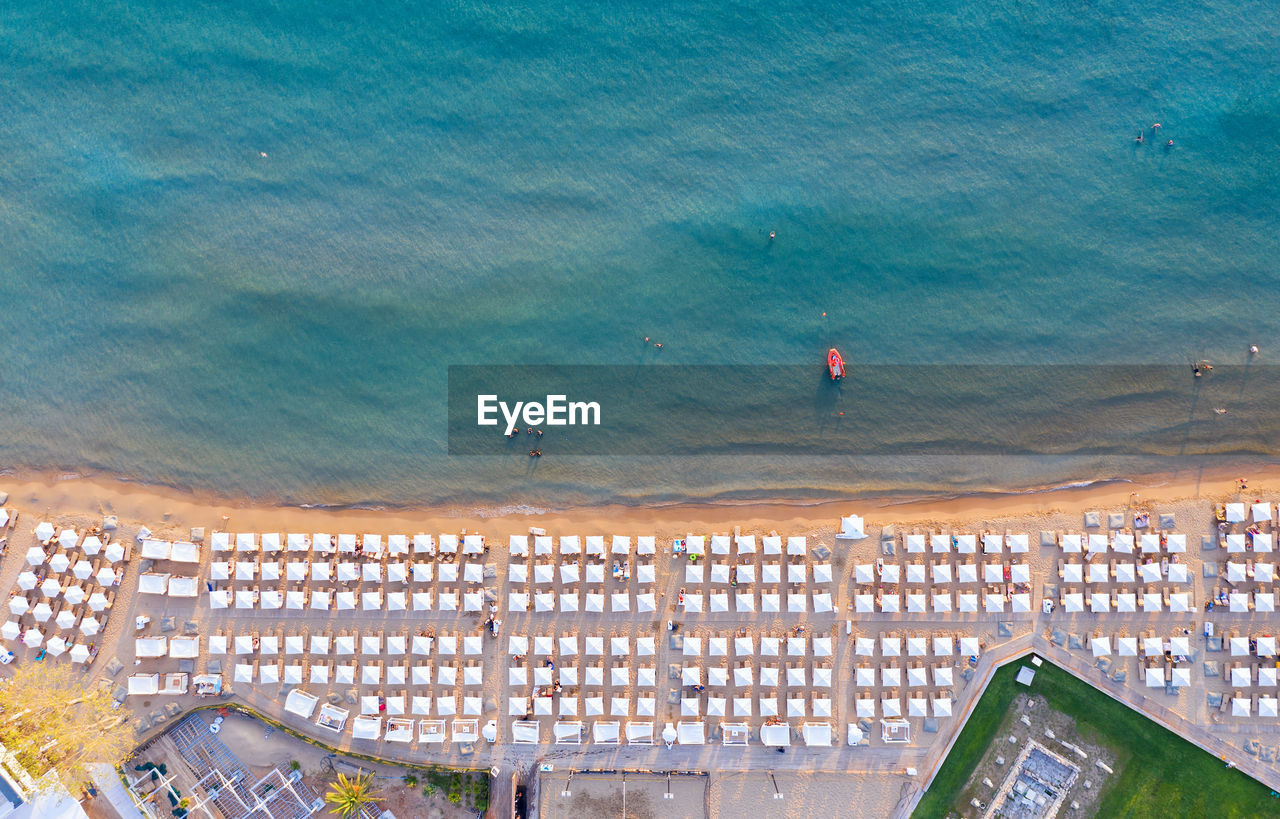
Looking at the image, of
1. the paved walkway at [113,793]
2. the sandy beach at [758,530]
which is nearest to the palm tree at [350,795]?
the sandy beach at [758,530]

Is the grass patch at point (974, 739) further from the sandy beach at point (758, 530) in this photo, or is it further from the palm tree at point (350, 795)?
the palm tree at point (350, 795)

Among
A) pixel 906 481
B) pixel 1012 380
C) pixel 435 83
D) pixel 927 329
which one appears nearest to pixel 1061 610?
pixel 906 481

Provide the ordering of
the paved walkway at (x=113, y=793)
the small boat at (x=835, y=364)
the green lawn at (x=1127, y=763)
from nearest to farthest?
the green lawn at (x=1127, y=763), the paved walkway at (x=113, y=793), the small boat at (x=835, y=364)

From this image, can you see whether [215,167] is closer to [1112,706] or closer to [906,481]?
[906,481]
